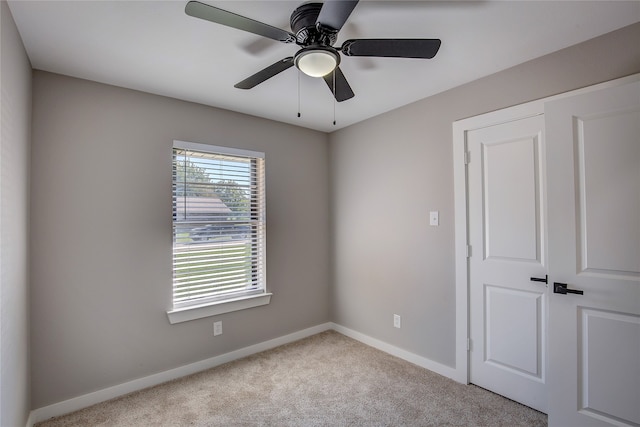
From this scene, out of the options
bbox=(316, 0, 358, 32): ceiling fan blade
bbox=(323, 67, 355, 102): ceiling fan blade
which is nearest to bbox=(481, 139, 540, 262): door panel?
bbox=(323, 67, 355, 102): ceiling fan blade

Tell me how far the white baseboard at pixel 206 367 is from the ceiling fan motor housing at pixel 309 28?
103 inches

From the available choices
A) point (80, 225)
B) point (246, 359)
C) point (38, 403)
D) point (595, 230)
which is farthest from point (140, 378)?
point (595, 230)

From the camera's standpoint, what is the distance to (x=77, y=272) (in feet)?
7.31

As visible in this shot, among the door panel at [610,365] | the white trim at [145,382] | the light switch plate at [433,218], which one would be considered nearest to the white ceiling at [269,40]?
the light switch plate at [433,218]

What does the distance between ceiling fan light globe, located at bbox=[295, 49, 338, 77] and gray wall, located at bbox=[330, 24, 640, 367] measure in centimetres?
145

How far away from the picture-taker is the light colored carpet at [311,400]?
2.05 meters

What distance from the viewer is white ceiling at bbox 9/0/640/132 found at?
5.14ft

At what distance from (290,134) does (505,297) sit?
8.32 feet

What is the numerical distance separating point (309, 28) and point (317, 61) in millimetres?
163

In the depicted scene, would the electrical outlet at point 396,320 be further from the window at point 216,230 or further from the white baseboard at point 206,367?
the window at point 216,230

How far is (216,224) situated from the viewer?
287 cm

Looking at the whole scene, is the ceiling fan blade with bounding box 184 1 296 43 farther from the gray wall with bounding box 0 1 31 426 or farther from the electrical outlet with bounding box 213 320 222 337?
the electrical outlet with bounding box 213 320 222 337

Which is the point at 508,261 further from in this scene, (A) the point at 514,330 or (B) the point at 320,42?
(B) the point at 320,42

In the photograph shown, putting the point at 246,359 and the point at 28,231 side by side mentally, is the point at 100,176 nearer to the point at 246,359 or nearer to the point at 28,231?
the point at 28,231
